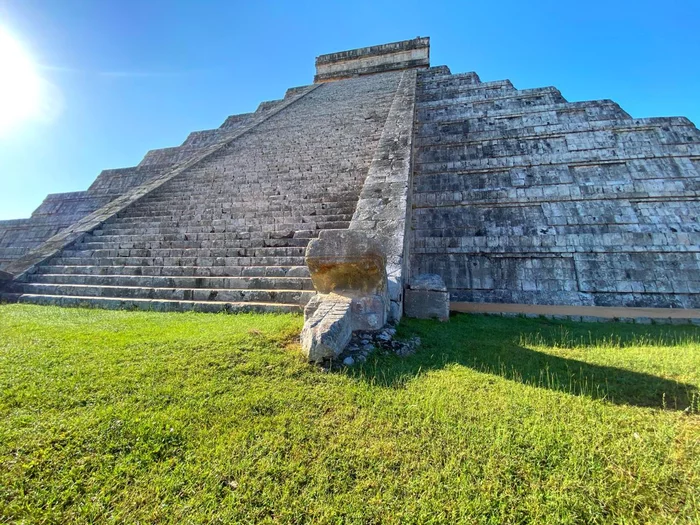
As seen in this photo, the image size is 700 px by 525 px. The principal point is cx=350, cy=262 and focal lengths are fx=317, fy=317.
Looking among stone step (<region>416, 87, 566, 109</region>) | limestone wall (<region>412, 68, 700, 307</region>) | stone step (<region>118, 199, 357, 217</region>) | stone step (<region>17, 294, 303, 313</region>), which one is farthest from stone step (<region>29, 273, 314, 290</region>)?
stone step (<region>416, 87, 566, 109</region>)

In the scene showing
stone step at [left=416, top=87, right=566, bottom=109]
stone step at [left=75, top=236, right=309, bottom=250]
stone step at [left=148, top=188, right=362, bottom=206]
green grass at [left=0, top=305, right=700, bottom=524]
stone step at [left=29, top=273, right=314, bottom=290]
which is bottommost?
green grass at [left=0, top=305, right=700, bottom=524]

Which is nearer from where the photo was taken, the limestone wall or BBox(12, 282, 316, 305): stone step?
BBox(12, 282, 316, 305): stone step

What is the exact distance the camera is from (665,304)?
6.44 meters

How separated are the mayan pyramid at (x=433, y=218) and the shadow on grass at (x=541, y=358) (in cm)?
98

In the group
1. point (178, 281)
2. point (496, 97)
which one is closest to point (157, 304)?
point (178, 281)

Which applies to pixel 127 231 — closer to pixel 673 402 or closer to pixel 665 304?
pixel 673 402

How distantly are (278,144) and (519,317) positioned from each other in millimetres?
9909

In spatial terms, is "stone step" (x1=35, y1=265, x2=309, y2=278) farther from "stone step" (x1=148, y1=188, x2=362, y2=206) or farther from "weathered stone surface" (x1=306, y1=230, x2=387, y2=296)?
"stone step" (x1=148, y1=188, x2=362, y2=206)

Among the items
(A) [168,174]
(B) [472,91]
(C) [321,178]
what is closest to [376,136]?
(C) [321,178]

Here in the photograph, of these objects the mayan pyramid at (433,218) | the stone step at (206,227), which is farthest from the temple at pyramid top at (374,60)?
the stone step at (206,227)

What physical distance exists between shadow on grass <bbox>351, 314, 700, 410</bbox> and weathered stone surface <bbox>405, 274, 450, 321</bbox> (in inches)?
9.6

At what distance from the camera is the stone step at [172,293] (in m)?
5.42

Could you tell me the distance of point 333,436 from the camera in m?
2.12

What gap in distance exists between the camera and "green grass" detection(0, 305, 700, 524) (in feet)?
5.24
